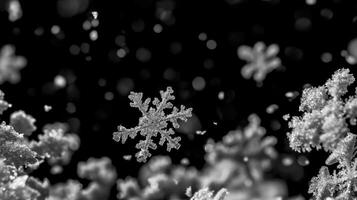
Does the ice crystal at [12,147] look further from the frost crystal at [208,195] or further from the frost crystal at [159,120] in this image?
the frost crystal at [208,195]

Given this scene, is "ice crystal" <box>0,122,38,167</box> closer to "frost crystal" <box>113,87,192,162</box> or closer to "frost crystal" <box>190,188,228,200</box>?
"frost crystal" <box>113,87,192,162</box>

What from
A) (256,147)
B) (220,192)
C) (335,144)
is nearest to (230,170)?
(256,147)

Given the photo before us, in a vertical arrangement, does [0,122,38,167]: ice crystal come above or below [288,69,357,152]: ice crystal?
above

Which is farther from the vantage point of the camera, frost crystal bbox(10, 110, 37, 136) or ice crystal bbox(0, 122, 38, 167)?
ice crystal bbox(0, 122, 38, 167)

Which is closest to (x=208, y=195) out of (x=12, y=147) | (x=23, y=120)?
(x=23, y=120)

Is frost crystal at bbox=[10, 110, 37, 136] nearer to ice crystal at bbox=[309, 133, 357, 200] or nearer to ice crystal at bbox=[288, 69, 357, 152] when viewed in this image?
ice crystal at bbox=[288, 69, 357, 152]

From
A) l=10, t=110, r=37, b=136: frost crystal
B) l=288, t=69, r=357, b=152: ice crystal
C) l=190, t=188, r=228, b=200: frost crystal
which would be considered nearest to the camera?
l=288, t=69, r=357, b=152: ice crystal

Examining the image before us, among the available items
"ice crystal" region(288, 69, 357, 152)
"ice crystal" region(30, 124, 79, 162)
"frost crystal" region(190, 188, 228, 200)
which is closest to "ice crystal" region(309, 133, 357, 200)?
"ice crystal" region(288, 69, 357, 152)

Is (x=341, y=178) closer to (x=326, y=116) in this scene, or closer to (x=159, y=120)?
(x=326, y=116)

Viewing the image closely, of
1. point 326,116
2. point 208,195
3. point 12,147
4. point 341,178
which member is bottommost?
point 341,178

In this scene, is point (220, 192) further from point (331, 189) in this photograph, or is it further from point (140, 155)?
point (331, 189)

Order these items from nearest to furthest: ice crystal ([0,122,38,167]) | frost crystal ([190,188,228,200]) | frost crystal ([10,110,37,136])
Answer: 1. frost crystal ([10,110,37,136])
2. frost crystal ([190,188,228,200])
3. ice crystal ([0,122,38,167])
